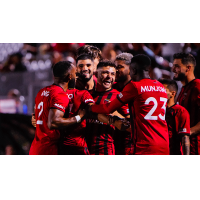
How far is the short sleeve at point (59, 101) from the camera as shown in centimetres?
358

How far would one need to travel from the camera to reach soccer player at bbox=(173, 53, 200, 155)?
Answer: 158 inches

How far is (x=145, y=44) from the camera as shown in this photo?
414cm

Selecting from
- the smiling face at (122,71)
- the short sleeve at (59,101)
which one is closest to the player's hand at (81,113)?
the short sleeve at (59,101)

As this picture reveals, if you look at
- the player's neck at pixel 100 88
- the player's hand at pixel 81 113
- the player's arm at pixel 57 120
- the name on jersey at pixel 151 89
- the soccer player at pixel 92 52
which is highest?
the soccer player at pixel 92 52

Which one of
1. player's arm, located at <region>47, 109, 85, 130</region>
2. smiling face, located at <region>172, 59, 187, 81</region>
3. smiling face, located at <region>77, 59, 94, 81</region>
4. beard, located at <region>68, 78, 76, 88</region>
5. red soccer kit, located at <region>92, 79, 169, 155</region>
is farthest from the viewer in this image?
smiling face, located at <region>172, 59, 187, 81</region>

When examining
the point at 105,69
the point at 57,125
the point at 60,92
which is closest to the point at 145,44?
the point at 105,69

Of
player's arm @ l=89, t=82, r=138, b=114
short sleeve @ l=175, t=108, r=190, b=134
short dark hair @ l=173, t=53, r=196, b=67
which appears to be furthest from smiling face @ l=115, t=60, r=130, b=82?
short sleeve @ l=175, t=108, r=190, b=134

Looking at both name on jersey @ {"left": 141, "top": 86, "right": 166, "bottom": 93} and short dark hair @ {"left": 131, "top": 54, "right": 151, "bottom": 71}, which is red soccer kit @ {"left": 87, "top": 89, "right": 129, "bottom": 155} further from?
short dark hair @ {"left": 131, "top": 54, "right": 151, "bottom": 71}

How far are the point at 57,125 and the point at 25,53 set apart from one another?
189 centimetres

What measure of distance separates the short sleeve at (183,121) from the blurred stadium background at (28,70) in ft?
2.07

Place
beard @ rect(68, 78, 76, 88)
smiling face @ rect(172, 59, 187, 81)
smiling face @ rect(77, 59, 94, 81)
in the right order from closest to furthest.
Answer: beard @ rect(68, 78, 76, 88) < smiling face @ rect(77, 59, 94, 81) < smiling face @ rect(172, 59, 187, 81)

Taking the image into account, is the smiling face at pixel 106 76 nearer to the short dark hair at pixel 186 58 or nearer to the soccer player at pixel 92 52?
the soccer player at pixel 92 52

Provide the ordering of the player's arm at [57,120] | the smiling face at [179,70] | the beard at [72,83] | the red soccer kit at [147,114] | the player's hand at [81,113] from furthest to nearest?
the smiling face at [179,70] → the beard at [72,83] → the player's hand at [81,113] → the player's arm at [57,120] → the red soccer kit at [147,114]

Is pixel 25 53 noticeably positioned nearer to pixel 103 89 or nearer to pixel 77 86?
Answer: pixel 77 86
